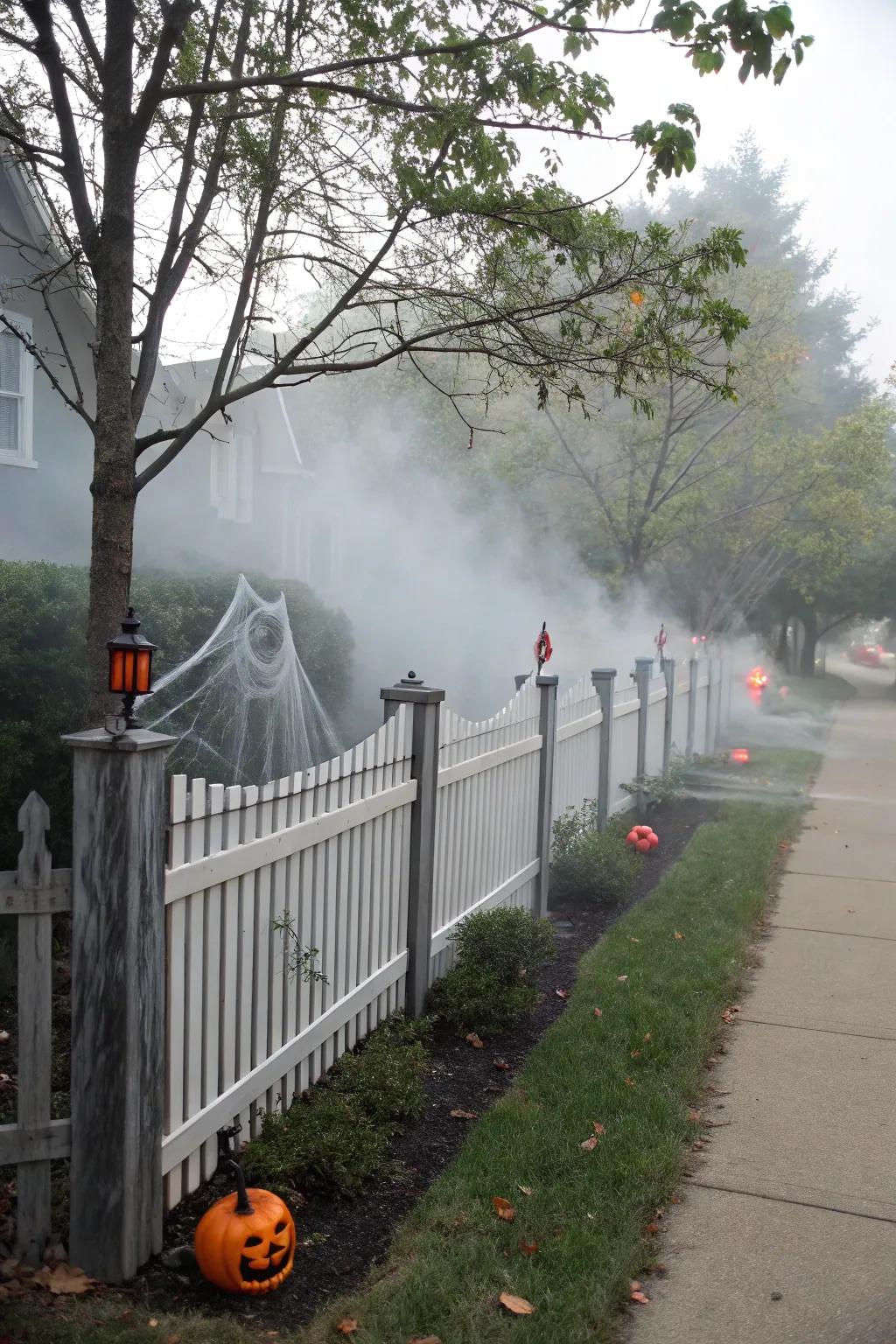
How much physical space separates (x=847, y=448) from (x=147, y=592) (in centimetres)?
1539

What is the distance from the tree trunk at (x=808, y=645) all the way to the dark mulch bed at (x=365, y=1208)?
37.7 metres

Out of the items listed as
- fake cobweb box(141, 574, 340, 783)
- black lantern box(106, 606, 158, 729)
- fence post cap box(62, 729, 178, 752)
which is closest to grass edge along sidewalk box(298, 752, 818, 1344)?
fence post cap box(62, 729, 178, 752)

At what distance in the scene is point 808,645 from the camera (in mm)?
42250

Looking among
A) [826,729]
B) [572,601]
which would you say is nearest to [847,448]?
[826,729]

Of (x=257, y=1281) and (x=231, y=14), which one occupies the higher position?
(x=231, y=14)

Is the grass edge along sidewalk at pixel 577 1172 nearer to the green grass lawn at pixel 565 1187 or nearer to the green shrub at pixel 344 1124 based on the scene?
the green grass lawn at pixel 565 1187

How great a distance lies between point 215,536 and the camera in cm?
2053

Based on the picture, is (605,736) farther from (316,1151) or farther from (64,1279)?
(64,1279)

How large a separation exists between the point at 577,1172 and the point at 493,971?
5.42 ft

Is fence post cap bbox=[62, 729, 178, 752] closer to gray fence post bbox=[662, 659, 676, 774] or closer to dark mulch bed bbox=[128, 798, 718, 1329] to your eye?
dark mulch bed bbox=[128, 798, 718, 1329]

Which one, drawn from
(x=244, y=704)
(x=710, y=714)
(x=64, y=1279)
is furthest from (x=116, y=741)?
(x=710, y=714)

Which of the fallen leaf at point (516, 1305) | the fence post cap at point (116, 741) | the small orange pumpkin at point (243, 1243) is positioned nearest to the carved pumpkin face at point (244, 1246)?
the small orange pumpkin at point (243, 1243)

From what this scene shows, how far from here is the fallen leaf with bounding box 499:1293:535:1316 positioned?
3.27 metres

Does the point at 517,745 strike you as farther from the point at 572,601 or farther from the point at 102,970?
the point at 572,601
